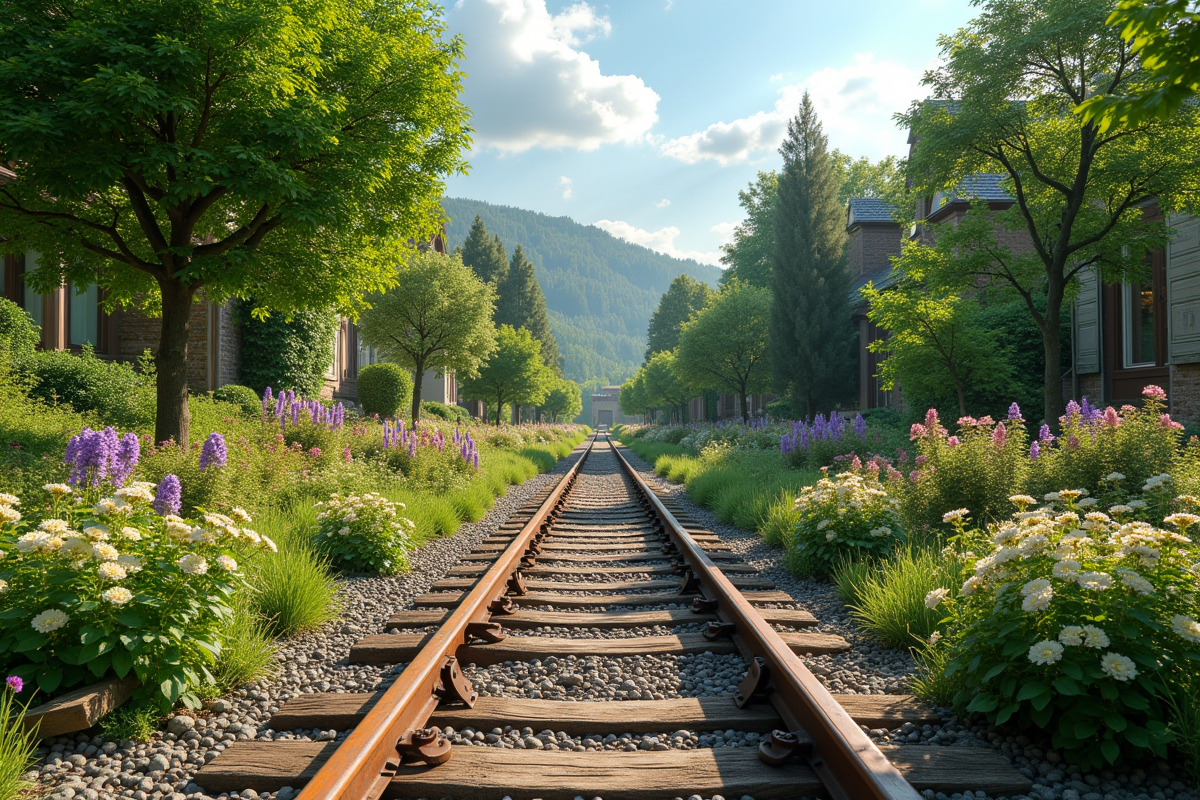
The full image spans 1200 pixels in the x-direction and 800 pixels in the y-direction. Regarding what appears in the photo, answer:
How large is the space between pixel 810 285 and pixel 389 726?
25345mm

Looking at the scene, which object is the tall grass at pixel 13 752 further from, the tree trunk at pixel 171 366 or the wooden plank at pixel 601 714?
the tree trunk at pixel 171 366

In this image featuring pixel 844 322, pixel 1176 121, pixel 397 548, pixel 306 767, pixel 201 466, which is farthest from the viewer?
pixel 844 322

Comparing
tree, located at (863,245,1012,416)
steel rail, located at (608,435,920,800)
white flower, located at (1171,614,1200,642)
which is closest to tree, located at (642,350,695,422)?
tree, located at (863,245,1012,416)

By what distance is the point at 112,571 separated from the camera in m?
→ 2.53

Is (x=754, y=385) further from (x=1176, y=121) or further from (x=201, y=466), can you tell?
(x=201, y=466)

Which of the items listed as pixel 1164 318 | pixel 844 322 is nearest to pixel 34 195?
pixel 1164 318

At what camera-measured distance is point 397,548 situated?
222 inches

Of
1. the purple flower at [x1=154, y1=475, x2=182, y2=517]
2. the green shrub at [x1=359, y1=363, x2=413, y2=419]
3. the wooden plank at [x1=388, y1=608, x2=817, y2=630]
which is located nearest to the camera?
the wooden plank at [x1=388, y1=608, x2=817, y2=630]

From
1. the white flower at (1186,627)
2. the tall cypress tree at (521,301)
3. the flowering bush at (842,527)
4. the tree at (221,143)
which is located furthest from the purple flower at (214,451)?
the tall cypress tree at (521,301)

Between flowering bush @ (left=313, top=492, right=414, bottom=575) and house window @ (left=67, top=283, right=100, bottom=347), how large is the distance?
1270 cm

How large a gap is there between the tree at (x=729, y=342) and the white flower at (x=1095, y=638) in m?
24.8

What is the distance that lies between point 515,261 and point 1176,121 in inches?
1981

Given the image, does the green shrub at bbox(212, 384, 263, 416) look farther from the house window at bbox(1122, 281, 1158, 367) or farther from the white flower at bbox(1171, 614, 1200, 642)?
the house window at bbox(1122, 281, 1158, 367)

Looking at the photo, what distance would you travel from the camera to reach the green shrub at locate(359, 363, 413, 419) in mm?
22516
